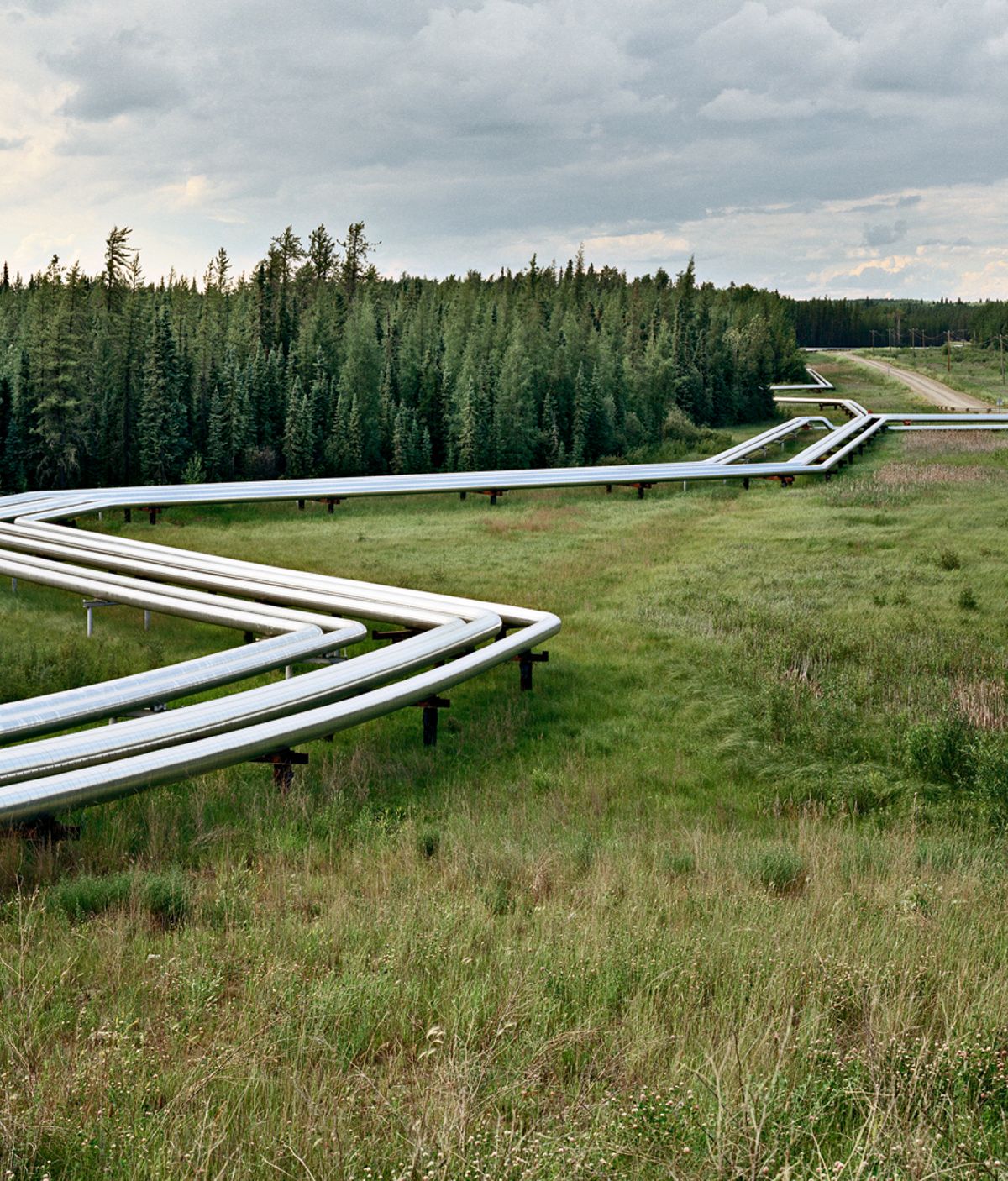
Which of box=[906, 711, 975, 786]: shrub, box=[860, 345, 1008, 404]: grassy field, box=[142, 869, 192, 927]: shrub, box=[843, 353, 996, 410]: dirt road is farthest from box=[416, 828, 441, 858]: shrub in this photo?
box=[860, 345, 1008, 404]: grassy field

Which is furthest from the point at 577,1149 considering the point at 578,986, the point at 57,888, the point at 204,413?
the point at 204,413

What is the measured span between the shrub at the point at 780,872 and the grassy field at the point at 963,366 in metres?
81.9

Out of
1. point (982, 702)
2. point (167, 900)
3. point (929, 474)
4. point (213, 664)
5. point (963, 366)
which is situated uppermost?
point (963, 366)

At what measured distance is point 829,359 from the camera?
13175 centimetres

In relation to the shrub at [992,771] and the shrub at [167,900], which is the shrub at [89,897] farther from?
the shrub at [992,771]

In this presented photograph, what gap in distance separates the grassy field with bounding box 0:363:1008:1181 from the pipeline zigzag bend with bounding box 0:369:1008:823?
520 mm

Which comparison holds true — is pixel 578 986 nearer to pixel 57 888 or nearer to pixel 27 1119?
pixel 27 1119

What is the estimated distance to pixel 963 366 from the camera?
12275 centimetres

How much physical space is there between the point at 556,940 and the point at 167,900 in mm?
2511

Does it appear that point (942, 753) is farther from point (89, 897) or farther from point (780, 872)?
point (89, 897)

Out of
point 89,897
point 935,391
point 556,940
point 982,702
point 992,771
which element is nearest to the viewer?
point 556,940

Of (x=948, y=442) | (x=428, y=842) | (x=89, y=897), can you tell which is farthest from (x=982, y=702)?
(x=948, y=442)

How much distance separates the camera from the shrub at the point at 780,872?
7.07 m

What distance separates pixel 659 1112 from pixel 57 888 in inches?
171
